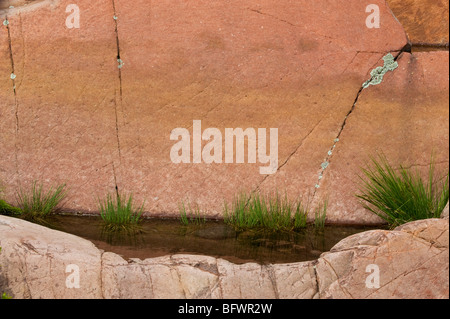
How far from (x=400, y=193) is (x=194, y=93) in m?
1.47

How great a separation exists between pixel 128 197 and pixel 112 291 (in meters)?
1.25

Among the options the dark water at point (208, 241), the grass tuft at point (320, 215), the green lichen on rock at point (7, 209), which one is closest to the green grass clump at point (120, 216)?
the dark water at point (208, 241)

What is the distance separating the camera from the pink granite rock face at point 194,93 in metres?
4.78

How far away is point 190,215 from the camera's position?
15.6 ft

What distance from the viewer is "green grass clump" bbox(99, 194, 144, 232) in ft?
14.8

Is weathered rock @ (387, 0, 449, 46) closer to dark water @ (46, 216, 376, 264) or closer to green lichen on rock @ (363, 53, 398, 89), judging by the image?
green lichen on rock @ (363, 53, 398, 89)

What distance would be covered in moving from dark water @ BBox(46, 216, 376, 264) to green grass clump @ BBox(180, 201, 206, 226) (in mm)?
50

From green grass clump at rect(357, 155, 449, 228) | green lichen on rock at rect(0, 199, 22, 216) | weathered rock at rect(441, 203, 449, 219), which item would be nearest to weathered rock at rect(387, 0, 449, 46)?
green grass clump at rect(357, 155, 449, 228)

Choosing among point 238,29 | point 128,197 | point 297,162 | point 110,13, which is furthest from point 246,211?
point 110,13

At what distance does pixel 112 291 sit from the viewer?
3637mm

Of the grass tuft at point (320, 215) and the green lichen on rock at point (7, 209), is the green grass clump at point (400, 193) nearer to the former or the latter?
the grass tuft at point (320, 215)

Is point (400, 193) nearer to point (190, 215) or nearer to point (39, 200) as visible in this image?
point (190, 215)

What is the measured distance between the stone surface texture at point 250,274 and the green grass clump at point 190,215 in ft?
2.94

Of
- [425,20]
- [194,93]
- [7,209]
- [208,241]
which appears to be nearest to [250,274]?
[208,241]
